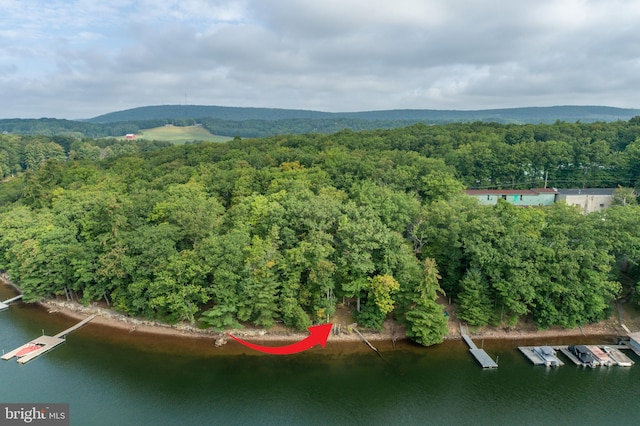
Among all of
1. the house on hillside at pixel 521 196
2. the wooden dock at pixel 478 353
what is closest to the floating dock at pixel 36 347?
the wooden dock at pixel 478 353

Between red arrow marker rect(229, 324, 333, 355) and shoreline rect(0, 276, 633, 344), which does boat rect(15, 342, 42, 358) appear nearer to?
shoreline rect(0, 276, 633, 344)

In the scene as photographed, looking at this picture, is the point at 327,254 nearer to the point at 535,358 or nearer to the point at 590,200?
the point at 535,358

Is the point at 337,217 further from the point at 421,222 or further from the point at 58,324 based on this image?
the point at 58,324

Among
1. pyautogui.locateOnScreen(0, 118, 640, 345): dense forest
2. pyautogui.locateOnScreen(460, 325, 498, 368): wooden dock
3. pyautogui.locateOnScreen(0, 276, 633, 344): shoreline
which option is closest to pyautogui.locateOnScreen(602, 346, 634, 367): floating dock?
pyautogui.locateOnScreen(0, 276, 633, 344): shoreline

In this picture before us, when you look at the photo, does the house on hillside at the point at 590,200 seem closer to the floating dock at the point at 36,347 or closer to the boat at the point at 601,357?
the boat at the point at 601,357

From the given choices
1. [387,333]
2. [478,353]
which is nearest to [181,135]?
[387,333]

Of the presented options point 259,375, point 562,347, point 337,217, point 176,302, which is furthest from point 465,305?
point 176,302
